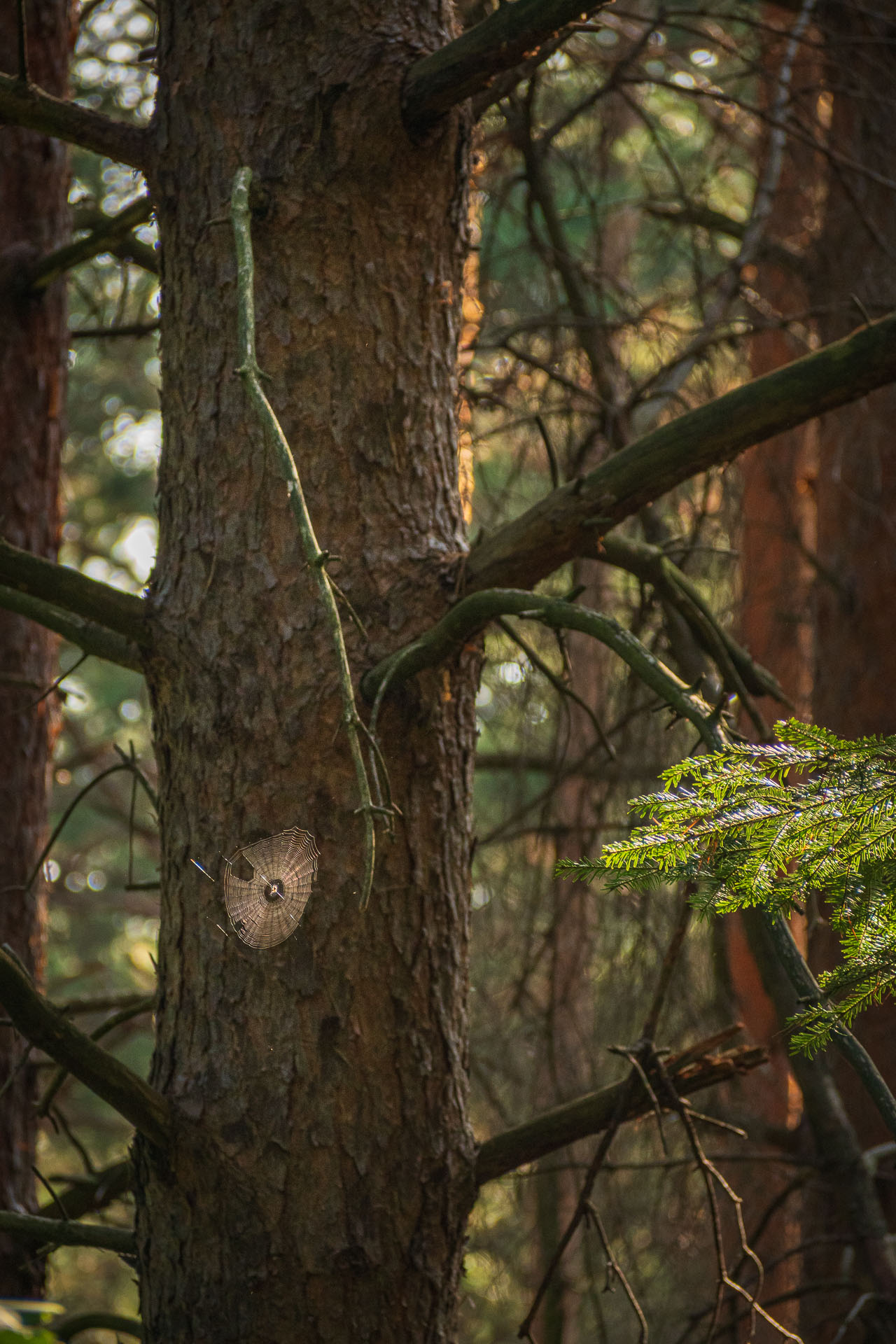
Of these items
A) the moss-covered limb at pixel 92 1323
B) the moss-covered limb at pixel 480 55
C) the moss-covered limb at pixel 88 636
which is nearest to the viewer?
the moss-covered limb at pixel 480 55

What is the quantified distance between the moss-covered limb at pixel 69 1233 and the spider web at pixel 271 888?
55 cm

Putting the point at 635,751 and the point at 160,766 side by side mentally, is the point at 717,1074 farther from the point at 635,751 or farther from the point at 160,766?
the point at 635,751

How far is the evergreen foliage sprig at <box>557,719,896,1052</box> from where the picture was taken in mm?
1316

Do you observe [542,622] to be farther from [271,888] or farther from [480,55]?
[480,55]

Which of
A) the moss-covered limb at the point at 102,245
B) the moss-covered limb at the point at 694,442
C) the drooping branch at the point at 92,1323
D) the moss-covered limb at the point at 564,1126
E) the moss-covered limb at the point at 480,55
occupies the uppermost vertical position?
the moss-covered limb at the point at 102,245

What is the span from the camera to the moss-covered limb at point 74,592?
1.89 m

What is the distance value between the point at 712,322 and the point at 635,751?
1806 mm

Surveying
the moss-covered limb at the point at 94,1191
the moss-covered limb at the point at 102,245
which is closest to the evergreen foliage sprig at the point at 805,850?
the moss-covered limb at the point at 102,245

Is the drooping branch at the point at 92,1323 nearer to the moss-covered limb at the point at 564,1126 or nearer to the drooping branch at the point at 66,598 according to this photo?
the moss-covered limb at the point at 564,1126

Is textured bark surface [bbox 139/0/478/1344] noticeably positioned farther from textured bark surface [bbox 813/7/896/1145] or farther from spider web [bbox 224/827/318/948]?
textured bark surface [bbox 813/7/896/1145]

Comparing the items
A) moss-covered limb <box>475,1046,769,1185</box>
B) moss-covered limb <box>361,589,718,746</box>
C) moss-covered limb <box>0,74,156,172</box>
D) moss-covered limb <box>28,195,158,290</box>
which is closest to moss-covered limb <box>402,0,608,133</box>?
moss-covered limb <box>0,74,156,172</box>

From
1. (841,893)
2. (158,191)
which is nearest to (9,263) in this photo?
(158,191)

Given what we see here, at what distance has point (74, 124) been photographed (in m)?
2.00

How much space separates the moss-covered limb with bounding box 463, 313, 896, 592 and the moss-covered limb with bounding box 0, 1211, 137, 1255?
4.25ft
